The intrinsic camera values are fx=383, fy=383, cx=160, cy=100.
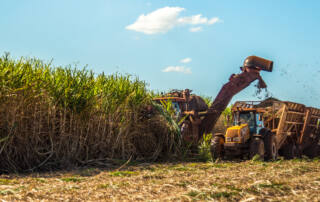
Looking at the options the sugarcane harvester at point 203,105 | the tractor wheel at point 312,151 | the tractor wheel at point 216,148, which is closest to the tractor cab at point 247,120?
the tractor wheel at point 216,148

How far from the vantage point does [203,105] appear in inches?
570

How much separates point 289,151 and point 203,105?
11.8ft

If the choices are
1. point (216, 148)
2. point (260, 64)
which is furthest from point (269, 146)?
point (260, 64)

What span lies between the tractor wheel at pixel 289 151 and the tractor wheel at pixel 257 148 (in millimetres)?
2808

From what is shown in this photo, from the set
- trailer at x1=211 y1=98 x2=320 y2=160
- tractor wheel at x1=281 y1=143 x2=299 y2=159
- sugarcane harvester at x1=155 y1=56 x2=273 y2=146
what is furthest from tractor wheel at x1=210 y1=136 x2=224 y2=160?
tractor wheel at x1=281 y1=143 x2=299 y2=159

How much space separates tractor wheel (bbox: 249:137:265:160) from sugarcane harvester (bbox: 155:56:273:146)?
1979mm

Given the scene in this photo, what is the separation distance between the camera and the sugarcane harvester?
13.1m

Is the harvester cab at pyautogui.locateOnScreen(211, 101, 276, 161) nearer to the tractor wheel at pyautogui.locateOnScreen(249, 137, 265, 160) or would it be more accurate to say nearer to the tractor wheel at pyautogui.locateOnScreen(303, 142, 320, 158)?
the tractor wheel at pyautogui.locateOnScreen(249, 137, 265, 160)

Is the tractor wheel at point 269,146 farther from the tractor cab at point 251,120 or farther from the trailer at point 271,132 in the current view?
the tractor cab at point 251,120

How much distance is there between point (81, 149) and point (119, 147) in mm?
1155

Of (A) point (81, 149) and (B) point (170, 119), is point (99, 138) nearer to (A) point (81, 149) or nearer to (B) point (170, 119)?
(A) point (81, 149)

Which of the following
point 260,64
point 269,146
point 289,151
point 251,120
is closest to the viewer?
point 269,146

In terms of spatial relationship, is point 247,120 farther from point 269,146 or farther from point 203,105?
point 203,105

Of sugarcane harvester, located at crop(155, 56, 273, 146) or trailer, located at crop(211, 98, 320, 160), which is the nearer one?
trailer, located at crop(211, 98, 320, 160)
